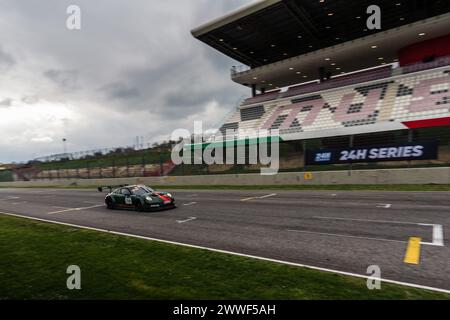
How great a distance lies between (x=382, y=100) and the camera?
1164 inches

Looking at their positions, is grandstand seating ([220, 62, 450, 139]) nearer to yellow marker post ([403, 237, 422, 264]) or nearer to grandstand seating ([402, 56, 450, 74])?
grandstand seating ([402, 56, 450, 74])

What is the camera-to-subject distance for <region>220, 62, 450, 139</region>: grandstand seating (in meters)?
25.6

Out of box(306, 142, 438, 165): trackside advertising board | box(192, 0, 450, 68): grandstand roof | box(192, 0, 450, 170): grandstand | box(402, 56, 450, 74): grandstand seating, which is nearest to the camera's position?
box(306, 142, 438, 165): trackside advertising board

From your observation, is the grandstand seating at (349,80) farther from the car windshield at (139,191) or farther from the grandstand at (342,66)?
the car windshield at (139,191)

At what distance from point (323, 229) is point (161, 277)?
205 inches

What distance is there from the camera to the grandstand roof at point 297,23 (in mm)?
28000

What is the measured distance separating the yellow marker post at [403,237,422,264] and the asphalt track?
9cm

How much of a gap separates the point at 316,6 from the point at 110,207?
1038 inches

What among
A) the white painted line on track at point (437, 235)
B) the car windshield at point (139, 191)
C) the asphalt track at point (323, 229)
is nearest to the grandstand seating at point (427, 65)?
the asphalt track at point (323, 229)

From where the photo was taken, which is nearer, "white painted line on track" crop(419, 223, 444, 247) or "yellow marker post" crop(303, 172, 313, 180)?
"white painted line on track" crop(419, 223, 444, 247)

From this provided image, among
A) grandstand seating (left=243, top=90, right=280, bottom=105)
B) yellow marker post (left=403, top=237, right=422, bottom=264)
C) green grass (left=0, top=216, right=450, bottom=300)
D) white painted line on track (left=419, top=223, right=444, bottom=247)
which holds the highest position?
grandstand seating (left=243, top=90, right=280, bottom=105)

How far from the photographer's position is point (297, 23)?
31109 millimetres

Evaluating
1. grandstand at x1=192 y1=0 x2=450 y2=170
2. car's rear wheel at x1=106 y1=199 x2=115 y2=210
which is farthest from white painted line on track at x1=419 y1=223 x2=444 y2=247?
car's rear wheel at x1=106 y1=199 x2=115 y2=210

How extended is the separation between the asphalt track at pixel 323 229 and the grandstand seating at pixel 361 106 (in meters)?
14.3
